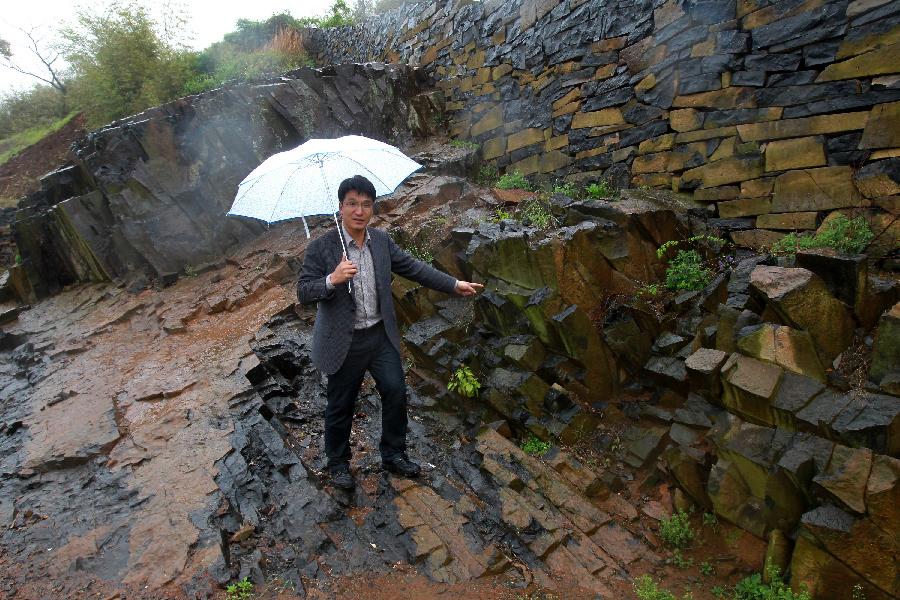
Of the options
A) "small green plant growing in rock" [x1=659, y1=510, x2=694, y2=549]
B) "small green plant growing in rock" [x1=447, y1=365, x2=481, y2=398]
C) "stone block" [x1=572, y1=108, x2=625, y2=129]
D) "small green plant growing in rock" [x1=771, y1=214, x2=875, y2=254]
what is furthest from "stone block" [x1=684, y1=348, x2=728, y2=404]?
"stone block" [x1=572, y1=108, x2=625, y2=129]

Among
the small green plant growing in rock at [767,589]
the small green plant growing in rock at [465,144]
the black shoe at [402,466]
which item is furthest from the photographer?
the small green plant growing in rock at [465,144]

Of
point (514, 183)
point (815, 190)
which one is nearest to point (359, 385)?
point (815, 190)

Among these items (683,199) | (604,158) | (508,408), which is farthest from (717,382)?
(604,158)

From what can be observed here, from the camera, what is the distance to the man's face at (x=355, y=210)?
354 centimetres

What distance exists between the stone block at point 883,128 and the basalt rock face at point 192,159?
758 centimetres

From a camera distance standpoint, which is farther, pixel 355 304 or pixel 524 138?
pixel 524 138

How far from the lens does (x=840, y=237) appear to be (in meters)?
5.37

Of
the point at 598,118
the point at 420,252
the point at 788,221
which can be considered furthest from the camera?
the point at 598,118

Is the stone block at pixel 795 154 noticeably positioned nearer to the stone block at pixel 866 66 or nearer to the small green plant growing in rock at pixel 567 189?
the stone block at pixel 866 66

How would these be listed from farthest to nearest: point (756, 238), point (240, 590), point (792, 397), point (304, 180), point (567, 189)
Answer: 1. point (567, 189)
2. point (756, 238)
3. point (792, 397)
4. point (304, 180)
5. point (240, 590)

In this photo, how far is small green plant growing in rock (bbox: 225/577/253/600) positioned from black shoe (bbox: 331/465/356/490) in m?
0.95

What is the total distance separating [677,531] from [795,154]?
13.7 feet

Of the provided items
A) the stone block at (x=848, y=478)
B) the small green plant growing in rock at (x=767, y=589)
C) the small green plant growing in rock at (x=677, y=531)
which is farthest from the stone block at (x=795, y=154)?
the small green plant growing in rock at (x=767, y=589)

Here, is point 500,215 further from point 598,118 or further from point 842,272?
point 842,272
